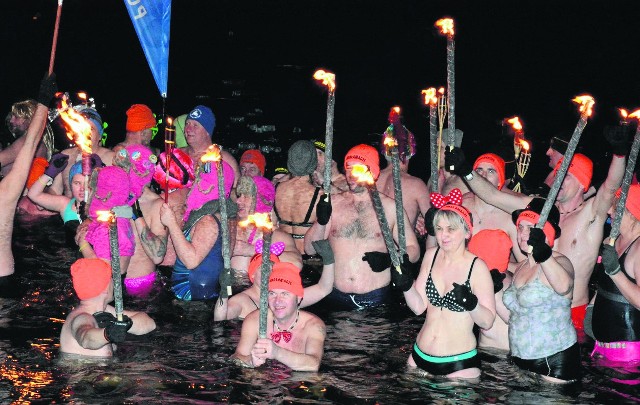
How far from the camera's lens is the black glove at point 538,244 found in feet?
21.8

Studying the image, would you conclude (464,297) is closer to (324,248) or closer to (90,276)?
(324,248)

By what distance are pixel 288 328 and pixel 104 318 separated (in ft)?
4.96

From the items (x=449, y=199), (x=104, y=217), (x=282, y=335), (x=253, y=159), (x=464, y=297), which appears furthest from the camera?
(x=253, y=159)

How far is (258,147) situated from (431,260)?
11.8 meters

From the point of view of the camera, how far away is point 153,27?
38.3 feet

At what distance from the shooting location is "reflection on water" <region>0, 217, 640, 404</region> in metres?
7.23

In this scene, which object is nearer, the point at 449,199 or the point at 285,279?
the point at 285,279

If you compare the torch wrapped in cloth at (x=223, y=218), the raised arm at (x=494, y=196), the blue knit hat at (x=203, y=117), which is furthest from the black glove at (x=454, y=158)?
the blue knit hat at (x=203, y=117)

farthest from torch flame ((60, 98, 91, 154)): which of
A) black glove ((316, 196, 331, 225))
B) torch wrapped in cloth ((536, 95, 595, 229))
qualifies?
torch wrapped in cloth ((536, 95, 595, 229))

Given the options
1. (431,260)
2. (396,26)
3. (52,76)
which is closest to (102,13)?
(396,26)

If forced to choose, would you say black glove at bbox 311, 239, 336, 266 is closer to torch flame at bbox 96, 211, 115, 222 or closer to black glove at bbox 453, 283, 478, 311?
black glove at bbox 453, 283, 478, 311

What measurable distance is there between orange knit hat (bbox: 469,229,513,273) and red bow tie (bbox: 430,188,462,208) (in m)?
0.47

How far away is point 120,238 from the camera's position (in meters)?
8.94

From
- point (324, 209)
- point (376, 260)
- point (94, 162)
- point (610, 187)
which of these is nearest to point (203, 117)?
point (94, 162)
